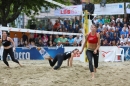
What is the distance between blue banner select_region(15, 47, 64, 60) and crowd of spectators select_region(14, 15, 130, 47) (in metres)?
0.48

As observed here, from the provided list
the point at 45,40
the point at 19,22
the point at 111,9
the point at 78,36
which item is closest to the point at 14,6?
the point at 45,40

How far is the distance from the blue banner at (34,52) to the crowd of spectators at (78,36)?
1.57 feet

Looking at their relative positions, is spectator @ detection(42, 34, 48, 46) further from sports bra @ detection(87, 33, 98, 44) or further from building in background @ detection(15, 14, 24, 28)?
building in background @ detection(15, 14, 24, 28)

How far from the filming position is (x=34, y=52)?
62.3 ft

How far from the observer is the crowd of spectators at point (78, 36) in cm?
1861

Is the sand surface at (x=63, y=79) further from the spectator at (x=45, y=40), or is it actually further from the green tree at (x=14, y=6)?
the green tree at (x=14, y=6)

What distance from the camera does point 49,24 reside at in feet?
72.4

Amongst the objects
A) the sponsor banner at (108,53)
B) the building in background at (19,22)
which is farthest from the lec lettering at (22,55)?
the building in background at (19,22)

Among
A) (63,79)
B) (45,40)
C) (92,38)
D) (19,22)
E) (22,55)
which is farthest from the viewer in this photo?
(19,22)

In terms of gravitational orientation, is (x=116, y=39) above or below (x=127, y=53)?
above

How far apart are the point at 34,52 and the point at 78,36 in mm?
2870

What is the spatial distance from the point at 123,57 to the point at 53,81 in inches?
352

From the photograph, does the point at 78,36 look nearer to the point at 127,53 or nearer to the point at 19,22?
the point at 127,53

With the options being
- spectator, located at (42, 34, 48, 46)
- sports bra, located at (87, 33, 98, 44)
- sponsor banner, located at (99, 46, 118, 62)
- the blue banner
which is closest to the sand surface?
sports bra, located at (87, 33, 98, 44)
